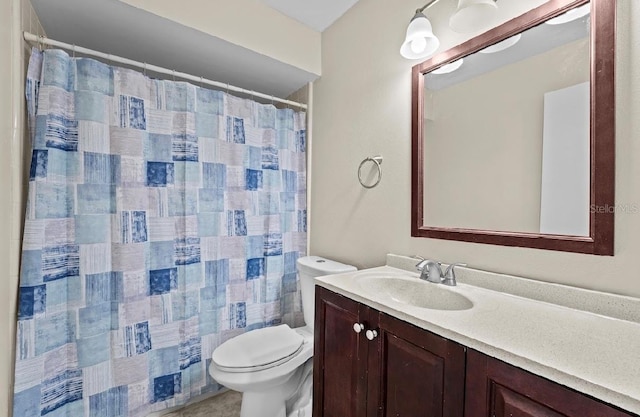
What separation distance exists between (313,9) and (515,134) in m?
1.50

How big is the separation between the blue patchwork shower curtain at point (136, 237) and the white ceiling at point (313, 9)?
673 mm

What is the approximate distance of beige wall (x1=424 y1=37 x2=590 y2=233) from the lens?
3.32ft

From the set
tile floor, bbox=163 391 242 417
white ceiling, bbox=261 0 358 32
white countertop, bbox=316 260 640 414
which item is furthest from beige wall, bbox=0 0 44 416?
white countertop, bbox=316 260 640 414

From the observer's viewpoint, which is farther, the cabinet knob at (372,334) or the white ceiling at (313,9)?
the white ceiling at (313,9)

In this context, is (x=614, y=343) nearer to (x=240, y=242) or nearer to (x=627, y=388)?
(x=627, y=388)

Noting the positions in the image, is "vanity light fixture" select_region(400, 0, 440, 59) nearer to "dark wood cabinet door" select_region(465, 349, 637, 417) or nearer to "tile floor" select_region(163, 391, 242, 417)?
"dark wood cabinet door" select_region(465, 349, 637, 417)

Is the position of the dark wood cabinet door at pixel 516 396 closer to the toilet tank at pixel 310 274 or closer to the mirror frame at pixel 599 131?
the mirror frame at pixel 599 131

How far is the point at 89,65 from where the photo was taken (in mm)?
1404

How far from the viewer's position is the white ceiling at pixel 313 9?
1760 mm

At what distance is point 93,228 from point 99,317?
46 cm

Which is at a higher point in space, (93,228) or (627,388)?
(93,228)

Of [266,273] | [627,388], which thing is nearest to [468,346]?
[627,388]

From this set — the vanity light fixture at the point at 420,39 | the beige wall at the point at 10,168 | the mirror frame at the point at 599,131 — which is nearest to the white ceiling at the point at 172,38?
the beige wall at the point at 10,168

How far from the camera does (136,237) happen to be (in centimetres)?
154
